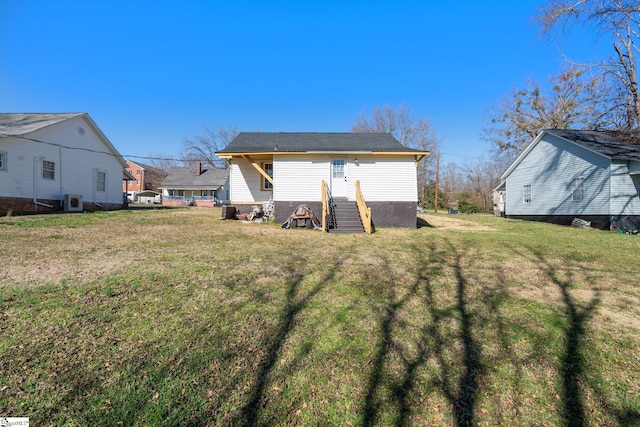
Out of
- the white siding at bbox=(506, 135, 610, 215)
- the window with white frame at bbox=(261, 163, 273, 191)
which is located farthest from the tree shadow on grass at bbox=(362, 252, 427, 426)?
the white siding at bbox=(506, 135, 610, 215)

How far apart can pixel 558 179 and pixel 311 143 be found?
46.7 ft

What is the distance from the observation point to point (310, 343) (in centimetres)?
270

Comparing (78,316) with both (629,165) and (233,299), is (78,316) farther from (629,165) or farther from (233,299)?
(629,165)

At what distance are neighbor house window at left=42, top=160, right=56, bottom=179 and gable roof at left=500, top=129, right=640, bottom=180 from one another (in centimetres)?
2740

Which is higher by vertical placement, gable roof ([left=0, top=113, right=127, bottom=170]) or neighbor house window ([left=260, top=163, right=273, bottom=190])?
gable roof ([left=0, top=113, right=127, bottom=170])

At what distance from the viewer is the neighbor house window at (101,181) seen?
17.7 metres

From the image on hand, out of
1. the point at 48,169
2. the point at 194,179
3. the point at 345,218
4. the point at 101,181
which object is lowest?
the point at 345,218

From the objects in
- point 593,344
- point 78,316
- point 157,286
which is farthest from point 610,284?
point 78,316

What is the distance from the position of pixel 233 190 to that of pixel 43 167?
32.5 ft

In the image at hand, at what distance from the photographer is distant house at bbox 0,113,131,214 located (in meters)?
13.0

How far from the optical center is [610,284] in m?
4.61

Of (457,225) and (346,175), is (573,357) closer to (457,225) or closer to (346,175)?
(346,175)

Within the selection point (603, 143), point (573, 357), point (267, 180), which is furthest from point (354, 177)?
point (603, 143)

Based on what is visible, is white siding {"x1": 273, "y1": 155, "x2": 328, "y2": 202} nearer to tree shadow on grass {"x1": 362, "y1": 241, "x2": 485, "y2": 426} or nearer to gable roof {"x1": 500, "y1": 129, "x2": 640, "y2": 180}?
tree shadow on grass {"x1": 362, "y1": 241, "x2": 485, "y2": 426}
